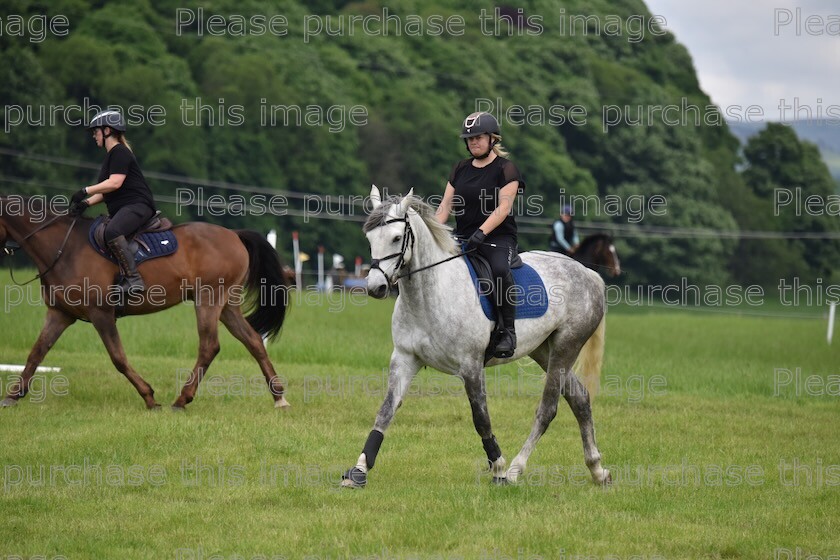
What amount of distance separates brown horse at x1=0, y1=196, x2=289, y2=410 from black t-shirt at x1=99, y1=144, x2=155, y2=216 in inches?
25.0

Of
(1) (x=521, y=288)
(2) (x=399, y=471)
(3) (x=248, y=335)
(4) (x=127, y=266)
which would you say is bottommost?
(2) (x=399, y=471)

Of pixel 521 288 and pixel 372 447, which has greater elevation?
pixel 521 288

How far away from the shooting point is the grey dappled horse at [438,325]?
31.7 ft

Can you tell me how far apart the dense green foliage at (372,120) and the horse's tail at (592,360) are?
37.1 metres

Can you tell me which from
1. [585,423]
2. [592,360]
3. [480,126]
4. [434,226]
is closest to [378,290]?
[434,226]

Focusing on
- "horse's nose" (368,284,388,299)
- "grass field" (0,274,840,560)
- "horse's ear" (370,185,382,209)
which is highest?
"horse's ear" (370,185,382,209)

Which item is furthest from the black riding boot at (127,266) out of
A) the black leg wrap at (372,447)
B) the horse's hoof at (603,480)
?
the horse's hoof at (603,480)

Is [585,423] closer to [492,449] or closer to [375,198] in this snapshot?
[492,449]

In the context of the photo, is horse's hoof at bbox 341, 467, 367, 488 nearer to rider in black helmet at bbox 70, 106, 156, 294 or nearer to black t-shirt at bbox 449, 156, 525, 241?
black t-shirt at bbox 449, 156, 525, 241

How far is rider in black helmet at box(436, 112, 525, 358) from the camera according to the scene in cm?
1035

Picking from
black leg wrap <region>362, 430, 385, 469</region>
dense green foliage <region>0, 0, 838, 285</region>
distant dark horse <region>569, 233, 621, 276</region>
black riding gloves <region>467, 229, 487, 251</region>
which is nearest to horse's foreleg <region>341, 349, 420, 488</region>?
black leg wrap <region>362, 430, 385, 469</region>

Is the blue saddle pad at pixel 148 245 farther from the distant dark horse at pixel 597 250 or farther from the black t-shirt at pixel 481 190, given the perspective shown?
the distant dark horse at pixel 597 250

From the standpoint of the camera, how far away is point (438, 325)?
33.1ft

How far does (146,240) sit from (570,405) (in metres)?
5.97
